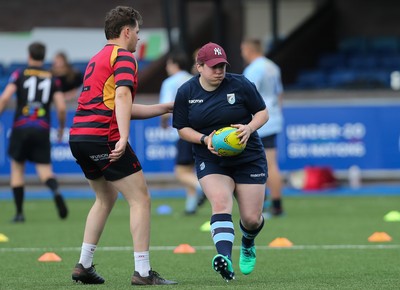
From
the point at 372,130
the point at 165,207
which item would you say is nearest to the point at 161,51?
the point at 372,130

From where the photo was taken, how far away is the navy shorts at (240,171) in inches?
351

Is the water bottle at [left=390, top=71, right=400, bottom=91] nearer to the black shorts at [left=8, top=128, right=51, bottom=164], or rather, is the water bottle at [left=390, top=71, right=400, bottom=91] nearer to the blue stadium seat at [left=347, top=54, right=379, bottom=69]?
the blue stadium seat at [left=347, top=54, right=379, bottom=69]

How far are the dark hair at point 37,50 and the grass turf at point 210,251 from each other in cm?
212

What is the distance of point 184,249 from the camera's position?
1120 centimetres

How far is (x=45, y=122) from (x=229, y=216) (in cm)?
683

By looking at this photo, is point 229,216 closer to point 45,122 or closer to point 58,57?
point 45,122

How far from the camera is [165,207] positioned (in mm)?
16984

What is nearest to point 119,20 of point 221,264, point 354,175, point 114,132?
point 114,132

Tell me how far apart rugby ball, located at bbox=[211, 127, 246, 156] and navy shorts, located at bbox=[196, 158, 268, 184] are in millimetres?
294

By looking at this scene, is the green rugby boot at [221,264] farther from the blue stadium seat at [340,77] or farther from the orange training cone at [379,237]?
the blue stadium seat at [340,77]

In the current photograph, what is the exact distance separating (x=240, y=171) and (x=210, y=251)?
99.7 inches

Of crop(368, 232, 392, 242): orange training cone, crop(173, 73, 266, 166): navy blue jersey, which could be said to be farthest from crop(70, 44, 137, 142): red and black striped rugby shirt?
crop(368, 232, 392, 242): orange training cone

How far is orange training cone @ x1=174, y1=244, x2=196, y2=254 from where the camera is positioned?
11.2 metres

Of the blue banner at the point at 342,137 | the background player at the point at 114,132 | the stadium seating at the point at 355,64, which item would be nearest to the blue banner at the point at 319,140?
the blue banner at the point at 342,137
